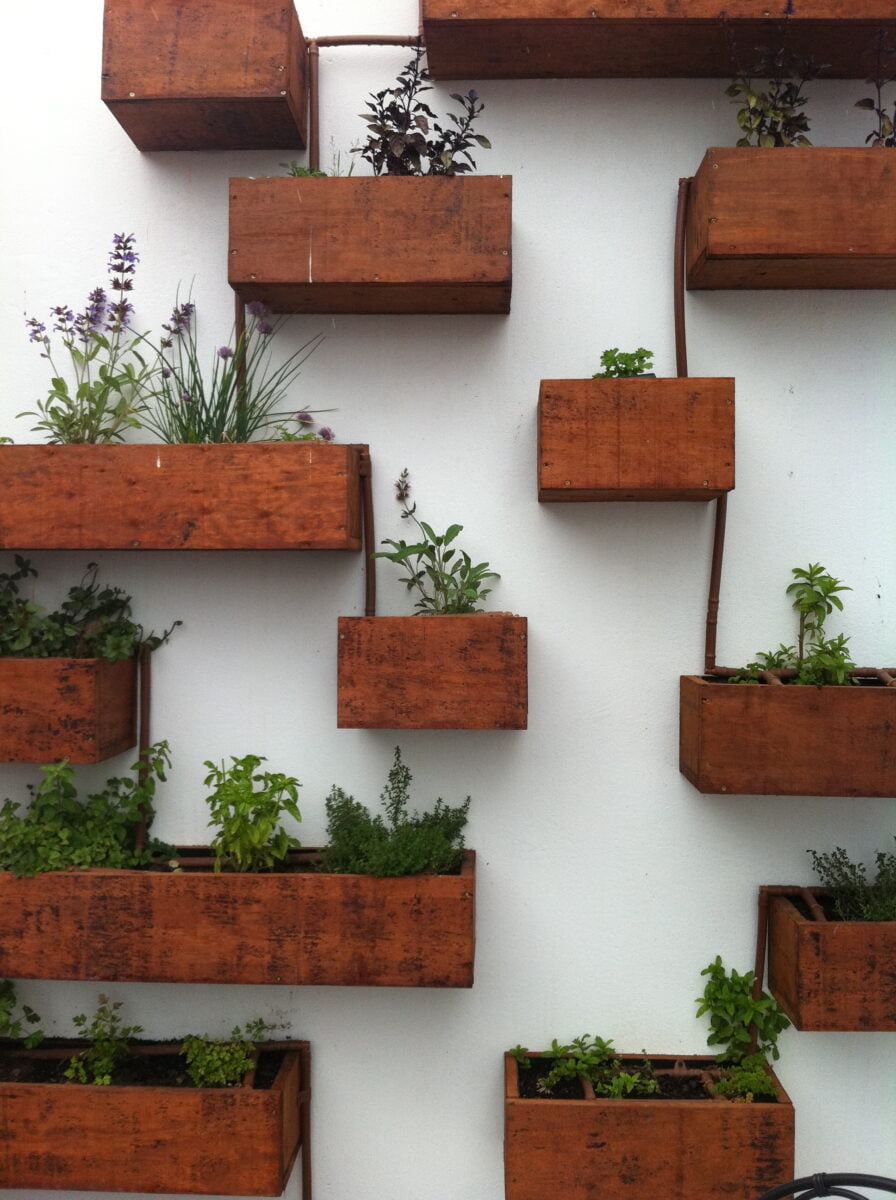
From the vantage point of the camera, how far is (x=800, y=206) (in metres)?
1.89

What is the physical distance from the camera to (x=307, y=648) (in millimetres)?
2168

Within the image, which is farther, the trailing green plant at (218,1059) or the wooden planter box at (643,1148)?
the trailing green plant at (218,1059)

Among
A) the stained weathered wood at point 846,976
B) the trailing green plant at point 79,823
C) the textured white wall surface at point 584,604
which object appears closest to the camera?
the stained weathered wood at point 846,976

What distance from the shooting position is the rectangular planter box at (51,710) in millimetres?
1956

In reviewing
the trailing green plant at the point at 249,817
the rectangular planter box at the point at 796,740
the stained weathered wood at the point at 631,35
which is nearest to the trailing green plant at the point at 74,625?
the trailing green plant at the point at 249,817

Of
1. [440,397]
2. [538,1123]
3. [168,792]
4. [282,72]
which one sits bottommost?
[538,1123]

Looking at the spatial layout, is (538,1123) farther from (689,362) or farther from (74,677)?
(689,362)

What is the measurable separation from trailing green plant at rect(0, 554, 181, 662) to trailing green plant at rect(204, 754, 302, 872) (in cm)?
35

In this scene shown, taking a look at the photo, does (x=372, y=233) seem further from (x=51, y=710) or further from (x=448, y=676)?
(x=51, y=710)

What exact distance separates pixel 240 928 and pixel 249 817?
0.74ft

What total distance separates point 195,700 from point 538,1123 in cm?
118

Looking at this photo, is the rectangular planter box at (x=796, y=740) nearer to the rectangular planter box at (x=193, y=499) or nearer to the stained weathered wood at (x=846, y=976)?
the stained weathered wood at (x=846, y=976)

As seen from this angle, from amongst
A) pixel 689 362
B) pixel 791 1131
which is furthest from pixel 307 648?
pixel 791 1131

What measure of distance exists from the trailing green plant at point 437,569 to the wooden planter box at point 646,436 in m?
0.28
